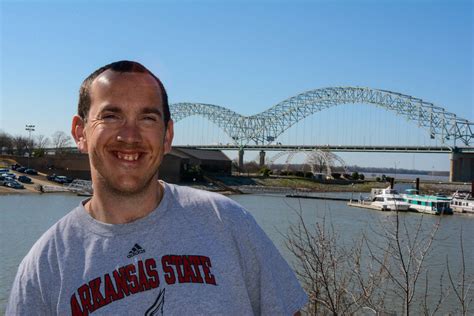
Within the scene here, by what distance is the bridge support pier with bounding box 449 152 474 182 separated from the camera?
3078 inches

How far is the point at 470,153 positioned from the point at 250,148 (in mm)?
38313

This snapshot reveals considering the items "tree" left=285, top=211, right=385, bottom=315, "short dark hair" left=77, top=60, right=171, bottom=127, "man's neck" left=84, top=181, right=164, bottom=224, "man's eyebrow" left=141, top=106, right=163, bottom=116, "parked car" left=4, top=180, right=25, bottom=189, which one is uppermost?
"short dark hair" left=77, top=60, right=171, bottom=127

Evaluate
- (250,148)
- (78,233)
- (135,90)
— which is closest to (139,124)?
(135,90)

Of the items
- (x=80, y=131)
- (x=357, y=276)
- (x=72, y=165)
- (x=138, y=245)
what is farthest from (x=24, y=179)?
(x=138, y=245)

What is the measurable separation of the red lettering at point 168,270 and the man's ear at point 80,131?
492mm

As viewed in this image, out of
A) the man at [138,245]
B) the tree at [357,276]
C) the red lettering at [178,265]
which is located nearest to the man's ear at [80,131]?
the man at [138,245]

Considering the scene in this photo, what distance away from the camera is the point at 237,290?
1677 mm

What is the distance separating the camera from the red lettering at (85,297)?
1.61 meters

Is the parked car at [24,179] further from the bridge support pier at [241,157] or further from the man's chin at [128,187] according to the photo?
the man's chin at [128,187]

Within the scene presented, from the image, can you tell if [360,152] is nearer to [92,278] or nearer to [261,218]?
[261,218]

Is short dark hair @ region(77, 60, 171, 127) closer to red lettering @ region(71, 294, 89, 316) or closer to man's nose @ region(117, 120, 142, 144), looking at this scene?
man's nose @ region(117, 120, 142, 144)

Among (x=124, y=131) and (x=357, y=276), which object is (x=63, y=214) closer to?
(x=357, y=276)

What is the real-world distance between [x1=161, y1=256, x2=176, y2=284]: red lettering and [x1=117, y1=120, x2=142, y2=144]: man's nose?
390 millimetres

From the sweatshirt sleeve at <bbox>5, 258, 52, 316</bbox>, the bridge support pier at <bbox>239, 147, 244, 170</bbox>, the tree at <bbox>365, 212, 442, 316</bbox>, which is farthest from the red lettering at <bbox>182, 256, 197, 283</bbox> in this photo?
the bridge support pier at <bbox>239, 147, 244, 170</bbox>
